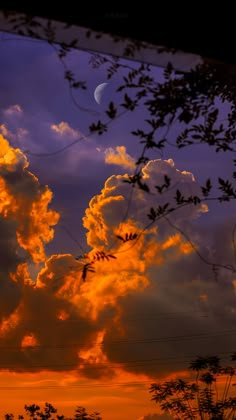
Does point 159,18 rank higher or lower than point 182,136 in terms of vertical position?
lower

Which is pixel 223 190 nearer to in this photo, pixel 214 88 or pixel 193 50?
pixel 214 88

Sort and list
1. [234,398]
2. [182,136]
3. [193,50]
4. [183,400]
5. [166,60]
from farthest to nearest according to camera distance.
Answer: [183,400] → [234,398] → [182,136] → [166,60] → [193,50]

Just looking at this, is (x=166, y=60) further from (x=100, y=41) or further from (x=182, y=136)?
(x=182, y=136)

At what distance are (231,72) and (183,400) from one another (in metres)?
3.26

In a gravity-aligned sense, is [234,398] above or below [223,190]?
below

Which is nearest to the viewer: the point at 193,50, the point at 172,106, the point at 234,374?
the point at 193,50

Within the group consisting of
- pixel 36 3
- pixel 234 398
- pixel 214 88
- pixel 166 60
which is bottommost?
pixel 234 398

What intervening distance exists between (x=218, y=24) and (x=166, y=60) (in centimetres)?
27

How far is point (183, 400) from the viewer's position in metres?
4.68

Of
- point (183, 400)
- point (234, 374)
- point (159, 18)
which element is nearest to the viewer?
point (159, 18)

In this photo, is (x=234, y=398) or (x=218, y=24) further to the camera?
(x=234, y=398)

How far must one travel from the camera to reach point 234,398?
3.92 meters

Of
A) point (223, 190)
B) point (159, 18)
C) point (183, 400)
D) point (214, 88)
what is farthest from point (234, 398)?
point (159, 18)

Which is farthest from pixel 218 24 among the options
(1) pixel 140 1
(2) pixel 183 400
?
(2) pixel 183 400
